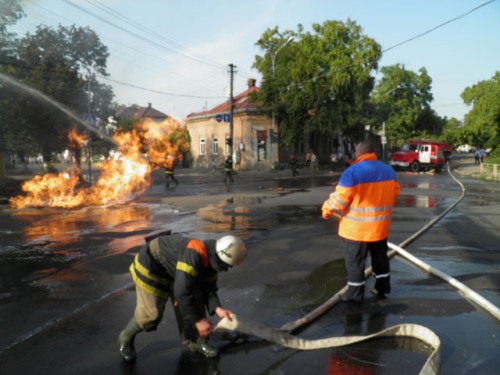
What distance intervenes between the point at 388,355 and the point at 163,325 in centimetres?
223

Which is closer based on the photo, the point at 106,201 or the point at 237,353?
the point at 237,353

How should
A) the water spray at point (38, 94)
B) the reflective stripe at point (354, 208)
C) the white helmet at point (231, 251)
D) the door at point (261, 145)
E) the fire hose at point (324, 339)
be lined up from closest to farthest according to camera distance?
the white helmet at point (231, 251), the fire hose at point (324, 339), the reflective stripe at point (354, 208), the water spray at point (38, 94), the door at point (261, 145)

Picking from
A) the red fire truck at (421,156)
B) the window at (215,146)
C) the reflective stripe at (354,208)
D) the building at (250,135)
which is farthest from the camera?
the window at (215,146)

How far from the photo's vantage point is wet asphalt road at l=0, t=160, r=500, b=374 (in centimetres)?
363

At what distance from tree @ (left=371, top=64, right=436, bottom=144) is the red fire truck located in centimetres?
2818

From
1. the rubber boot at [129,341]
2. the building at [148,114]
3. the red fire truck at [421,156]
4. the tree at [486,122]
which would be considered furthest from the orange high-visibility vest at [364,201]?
the building at [148,114]

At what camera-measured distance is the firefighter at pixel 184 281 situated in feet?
10.4

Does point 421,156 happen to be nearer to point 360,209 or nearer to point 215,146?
point 215,146

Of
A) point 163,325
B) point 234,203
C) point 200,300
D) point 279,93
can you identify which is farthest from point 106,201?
point 279,93

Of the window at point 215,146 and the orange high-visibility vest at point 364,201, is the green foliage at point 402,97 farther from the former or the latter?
the orange high-visibility vest at point 364,201

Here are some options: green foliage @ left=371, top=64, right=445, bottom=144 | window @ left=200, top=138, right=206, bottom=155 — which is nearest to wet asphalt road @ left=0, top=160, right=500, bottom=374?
window @ left=200, top=138, right=206, bottom=155

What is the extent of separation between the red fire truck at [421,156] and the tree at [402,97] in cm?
2818

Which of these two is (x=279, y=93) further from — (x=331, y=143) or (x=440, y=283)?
(x=440, y=283)

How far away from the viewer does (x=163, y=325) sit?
174 inches
